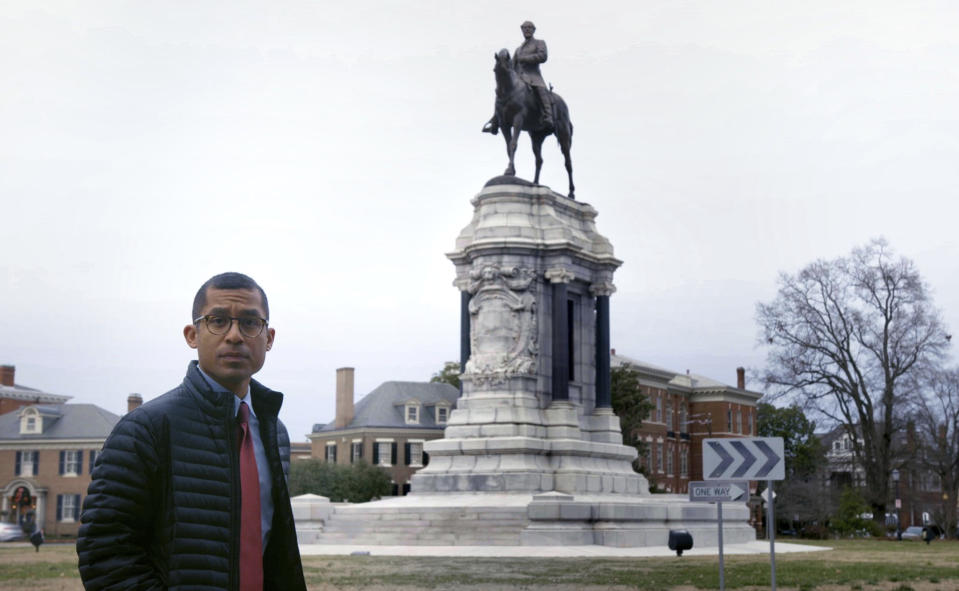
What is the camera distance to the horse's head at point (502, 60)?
37750 millimetres

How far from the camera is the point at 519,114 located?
3916 centimetres

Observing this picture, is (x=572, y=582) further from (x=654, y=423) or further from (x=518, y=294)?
(x=654, y=423)

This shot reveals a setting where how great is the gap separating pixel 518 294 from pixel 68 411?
137 ft

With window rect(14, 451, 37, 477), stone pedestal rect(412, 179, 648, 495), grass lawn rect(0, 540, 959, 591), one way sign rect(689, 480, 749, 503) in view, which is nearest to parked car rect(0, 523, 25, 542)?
window rect(14, 451, 37, 477)

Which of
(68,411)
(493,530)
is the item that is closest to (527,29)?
(493,530)

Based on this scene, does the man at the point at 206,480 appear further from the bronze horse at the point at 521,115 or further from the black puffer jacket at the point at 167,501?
the bronze horse at the point at 521,115

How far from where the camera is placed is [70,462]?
70000 mm

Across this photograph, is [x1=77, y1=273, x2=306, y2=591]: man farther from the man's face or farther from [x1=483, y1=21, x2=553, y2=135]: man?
[x1=483, y1=21, x2=553, y2=135]: man

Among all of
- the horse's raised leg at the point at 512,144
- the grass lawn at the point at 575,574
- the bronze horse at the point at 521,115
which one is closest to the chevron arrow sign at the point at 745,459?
the grass lawn at the point at 575,574

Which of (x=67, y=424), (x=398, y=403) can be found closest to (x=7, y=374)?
(x=67, y=424)

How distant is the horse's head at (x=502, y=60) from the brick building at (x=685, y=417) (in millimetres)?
48581

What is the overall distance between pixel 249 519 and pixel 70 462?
2748 inches

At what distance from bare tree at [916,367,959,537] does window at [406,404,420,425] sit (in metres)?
32.7

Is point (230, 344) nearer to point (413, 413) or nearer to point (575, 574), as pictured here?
point (575, 574)
